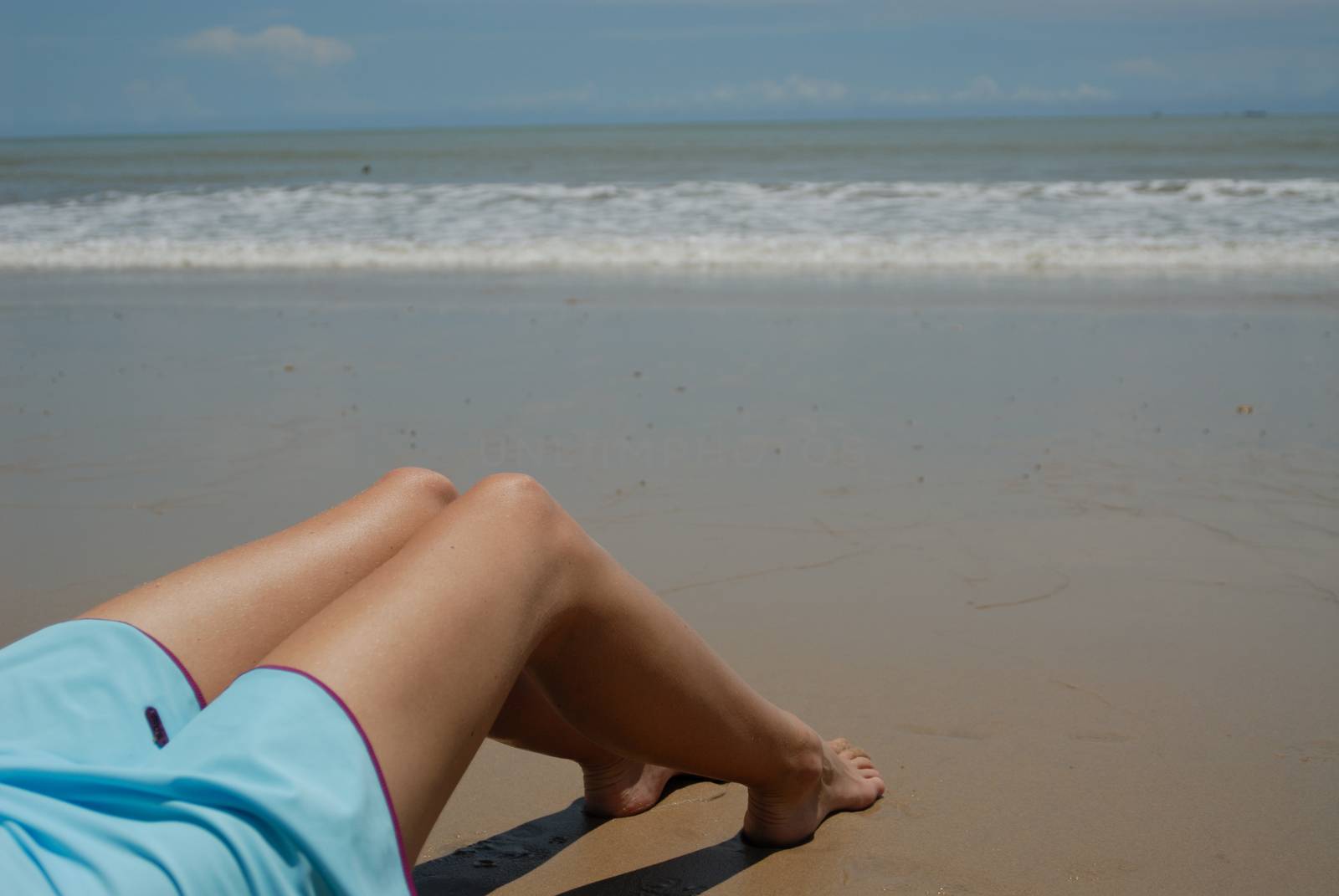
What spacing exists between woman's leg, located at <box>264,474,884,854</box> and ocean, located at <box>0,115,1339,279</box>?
7.70 metres

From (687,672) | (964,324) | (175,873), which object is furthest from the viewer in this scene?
(964,324)

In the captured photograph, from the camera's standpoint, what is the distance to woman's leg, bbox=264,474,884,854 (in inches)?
46.5

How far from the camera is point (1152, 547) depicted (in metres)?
3.32

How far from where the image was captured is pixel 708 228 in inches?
476

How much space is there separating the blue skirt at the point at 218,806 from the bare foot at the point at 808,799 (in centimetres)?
86

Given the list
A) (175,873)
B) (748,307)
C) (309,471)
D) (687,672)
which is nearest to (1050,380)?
(748,307)

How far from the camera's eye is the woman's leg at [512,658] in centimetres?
118

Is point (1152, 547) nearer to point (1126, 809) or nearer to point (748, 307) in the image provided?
point (1126, 809)

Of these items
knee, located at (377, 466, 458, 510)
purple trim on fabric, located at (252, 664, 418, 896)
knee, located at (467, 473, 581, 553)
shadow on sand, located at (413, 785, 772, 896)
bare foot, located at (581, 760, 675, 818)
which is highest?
knee, located at (467, 473, 581, 553)

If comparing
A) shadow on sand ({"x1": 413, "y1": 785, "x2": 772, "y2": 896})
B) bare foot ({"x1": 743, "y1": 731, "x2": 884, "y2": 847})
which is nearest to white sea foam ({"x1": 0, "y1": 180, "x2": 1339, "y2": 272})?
bare foot ({"x1": 743, "y1": 731, "x2": 884, "y2": 847})

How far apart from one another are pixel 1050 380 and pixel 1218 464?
4.10 feet

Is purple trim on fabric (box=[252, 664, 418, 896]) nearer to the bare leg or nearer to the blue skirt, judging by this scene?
the blue skirt

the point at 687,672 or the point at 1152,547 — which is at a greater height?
the point at 687,672

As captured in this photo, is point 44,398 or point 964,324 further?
point 964,324
